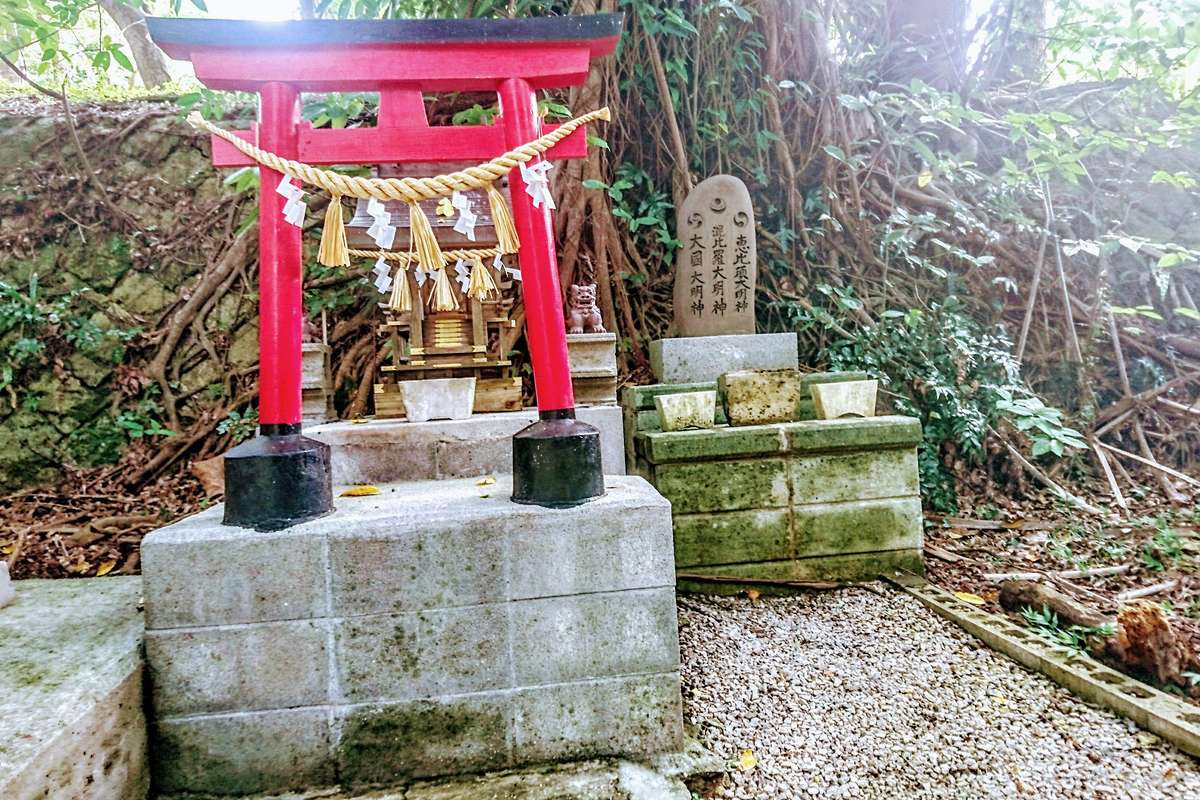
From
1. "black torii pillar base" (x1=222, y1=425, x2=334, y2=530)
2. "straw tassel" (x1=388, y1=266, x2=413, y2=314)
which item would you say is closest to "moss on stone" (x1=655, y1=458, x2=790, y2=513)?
"straw tassel" (x1=388, y1=266, x2=413, y2=314)

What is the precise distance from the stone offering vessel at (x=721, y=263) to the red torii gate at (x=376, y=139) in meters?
2.97

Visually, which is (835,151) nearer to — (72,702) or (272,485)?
(272,485)

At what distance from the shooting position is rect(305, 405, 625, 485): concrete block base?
10.8 feet

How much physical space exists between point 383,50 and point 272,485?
5.65ft

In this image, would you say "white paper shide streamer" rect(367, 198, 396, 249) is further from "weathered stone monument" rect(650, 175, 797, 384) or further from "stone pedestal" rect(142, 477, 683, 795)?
"weathered stone monument" rect(650, 175, 797, 384)

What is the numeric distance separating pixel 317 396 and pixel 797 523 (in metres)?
3.29

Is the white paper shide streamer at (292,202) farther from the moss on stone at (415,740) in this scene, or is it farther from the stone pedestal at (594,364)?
the stone pedestal at (594,364)

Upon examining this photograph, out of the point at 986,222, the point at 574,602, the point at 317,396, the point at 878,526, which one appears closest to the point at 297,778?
the point at 574,602

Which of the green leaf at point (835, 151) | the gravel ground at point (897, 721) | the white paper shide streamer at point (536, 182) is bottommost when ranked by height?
the gravel ground at point (897, 721)

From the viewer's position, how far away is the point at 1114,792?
1953mm

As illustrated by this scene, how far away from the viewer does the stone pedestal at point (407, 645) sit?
2049mm

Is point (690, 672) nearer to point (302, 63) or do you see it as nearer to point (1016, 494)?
point (302, 63)

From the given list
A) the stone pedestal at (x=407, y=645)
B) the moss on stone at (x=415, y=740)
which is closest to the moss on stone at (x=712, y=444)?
the stone pedestal at (x=407, y=645)

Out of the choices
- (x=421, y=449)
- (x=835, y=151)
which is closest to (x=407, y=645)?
(x=421, y=449)
